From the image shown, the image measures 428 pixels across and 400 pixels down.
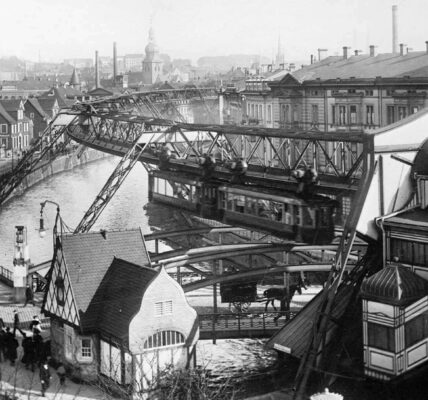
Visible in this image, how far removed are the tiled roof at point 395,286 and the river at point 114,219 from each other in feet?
13.2

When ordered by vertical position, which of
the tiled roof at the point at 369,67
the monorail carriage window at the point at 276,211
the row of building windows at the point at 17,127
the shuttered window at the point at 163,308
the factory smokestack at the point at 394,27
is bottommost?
the shuttered window at the point at 163,308

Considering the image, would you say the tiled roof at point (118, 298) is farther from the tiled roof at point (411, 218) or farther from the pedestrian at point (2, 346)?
the tiled roof at point (411, 218)

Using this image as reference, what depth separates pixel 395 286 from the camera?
858 inches

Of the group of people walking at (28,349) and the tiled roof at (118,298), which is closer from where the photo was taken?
the tiled roof at (118,298)

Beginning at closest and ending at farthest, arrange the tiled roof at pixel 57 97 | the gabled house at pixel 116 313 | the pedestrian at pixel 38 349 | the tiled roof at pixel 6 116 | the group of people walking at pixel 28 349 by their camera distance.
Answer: the gabled house at pixel 116 313, the pedestrian at pixel 38 349, the group of people walking at pixel 28 349, the tiled roof at pixel 6 116, the tiled roof at pixel 57 97

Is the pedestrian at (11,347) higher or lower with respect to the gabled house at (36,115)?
lower

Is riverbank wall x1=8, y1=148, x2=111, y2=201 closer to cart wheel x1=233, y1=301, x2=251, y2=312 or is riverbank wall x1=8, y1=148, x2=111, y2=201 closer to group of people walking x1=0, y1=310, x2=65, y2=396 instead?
cart wheel x1=233, y1=301, x2=251, y2=312

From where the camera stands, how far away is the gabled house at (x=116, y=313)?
75.7 feet

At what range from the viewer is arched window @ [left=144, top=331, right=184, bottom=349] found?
23.2 m

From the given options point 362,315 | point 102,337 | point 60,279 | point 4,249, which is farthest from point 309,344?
point 4,249

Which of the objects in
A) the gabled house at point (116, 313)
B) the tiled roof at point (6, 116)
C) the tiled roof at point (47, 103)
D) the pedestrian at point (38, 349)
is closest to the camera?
the gabled house at point (116, 313)

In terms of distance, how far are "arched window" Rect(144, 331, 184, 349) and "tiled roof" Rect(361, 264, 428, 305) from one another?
507 cm

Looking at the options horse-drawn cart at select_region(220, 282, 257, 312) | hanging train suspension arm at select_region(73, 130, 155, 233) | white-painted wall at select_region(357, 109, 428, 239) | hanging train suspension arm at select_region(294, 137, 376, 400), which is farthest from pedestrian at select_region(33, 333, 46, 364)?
hanging train suspension arm at select_region(73, 130, 155, 233)

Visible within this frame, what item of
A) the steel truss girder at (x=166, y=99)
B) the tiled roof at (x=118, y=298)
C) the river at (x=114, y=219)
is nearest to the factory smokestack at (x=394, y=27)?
the steel truss girder at (x=166, y=99)
